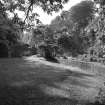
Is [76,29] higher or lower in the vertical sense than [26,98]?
higher

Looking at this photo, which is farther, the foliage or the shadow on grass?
the foliage

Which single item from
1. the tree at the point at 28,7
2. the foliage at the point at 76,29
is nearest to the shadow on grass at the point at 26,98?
the tree at the point at 28,7

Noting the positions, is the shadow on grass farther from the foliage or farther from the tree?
the foliage

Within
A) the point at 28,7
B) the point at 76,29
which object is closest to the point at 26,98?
the point at 28,7

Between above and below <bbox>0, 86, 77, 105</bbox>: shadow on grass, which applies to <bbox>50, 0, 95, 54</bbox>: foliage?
above

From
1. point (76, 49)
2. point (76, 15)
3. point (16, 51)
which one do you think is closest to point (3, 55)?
point (16, 51)

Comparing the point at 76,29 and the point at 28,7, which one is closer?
the point at 28,7

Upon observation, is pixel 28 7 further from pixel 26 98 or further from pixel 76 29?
pixel 76 29

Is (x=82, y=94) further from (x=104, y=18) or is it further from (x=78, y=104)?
(x=104, y=18)

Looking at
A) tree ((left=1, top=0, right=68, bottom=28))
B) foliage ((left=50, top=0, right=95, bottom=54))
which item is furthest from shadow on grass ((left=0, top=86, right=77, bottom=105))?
foliage ((left=50, top=0, right=95, bottom=54))

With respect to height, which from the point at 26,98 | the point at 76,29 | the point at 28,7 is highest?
the point at 76,29

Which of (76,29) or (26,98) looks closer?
(26,98)

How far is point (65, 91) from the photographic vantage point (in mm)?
9516

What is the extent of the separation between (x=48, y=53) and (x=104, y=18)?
23045mm
